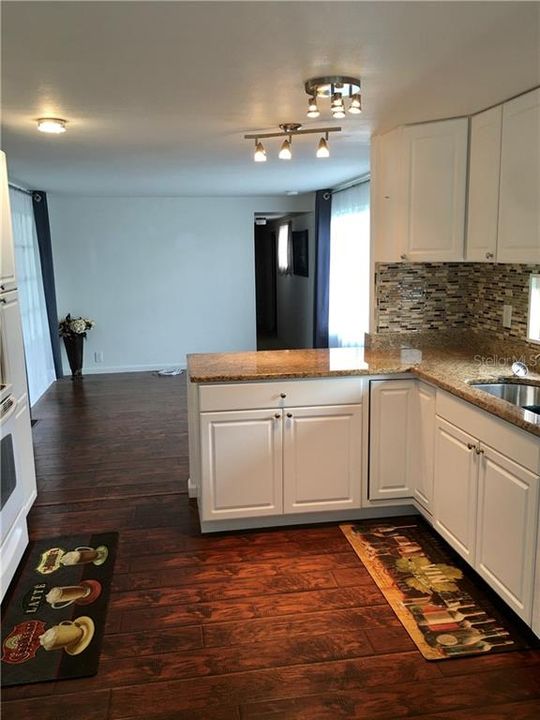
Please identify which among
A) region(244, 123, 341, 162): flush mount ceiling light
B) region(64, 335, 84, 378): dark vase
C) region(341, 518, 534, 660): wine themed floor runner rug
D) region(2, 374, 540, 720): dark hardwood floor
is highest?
region(244, 123, 341, 162): flush mount ceiling light

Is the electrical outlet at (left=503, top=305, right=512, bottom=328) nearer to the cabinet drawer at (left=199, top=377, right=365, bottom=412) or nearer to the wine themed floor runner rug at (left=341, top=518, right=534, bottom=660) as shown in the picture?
the cabinet drawer at (left=199, top=377, right=365, bottom=412)

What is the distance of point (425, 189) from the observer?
10.7 ft

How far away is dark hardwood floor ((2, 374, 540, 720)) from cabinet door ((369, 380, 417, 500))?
38cm

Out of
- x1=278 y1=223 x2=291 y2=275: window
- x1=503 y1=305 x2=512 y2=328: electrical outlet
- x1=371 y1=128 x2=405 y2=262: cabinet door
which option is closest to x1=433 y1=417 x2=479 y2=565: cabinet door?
x1=503 y1=305 x2=512 y2=328: electrical outlet

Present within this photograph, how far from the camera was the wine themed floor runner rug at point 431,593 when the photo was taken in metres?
2.31

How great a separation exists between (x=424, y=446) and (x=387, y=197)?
57.3 inches

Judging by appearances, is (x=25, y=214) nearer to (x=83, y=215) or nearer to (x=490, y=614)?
(x=83, y=215)

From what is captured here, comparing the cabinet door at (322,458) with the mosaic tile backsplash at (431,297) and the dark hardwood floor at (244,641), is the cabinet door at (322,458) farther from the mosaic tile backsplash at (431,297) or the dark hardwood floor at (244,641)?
the mosaic tile backsplash at (431,297)

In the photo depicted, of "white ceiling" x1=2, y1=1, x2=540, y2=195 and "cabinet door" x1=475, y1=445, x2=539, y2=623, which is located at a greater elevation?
"white ceiling" x1=2, y1=1, x2=540, y2=195

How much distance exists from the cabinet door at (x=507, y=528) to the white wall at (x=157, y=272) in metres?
5.75

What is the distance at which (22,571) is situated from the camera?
9.42ft

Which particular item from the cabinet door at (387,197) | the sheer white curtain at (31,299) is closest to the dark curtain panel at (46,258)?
the sheer white curtain at (31,299)

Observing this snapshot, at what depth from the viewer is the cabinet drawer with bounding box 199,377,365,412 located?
304 cm

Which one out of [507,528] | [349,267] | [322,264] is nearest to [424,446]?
[507,528]
